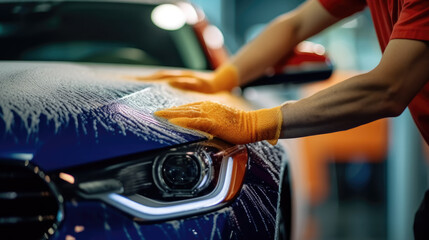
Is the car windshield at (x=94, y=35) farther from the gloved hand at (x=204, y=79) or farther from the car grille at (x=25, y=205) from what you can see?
the car grille at (x=25, y=205)

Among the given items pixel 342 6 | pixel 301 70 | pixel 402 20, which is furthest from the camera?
pixel 301 70

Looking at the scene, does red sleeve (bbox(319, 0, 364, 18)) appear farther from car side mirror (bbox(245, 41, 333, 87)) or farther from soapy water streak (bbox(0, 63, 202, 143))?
soapy water streak (bbox(0, 63, 202, 143))

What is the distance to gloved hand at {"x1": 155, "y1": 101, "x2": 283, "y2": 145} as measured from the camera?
1.38 metres

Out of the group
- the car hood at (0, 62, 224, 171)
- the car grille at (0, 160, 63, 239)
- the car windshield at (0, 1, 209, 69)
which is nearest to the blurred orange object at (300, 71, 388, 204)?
the car windshield at (0, 1, 209, 69)

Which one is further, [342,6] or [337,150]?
[337,150]

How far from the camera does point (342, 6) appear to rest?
2156mm

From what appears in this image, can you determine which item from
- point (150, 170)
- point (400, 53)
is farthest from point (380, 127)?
point (150, 170)

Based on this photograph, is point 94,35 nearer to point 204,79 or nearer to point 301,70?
point 204,79

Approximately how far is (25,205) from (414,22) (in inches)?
39.5

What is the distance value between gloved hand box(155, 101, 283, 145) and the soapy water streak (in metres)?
0.05

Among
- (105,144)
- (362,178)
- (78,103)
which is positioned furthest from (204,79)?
(362,178)

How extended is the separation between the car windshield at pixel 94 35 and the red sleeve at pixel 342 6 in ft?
2.09

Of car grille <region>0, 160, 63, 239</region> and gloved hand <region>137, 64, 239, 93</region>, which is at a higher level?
gloved hand <region>137, 64, 239, 93</region>

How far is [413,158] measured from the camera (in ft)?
12.3
